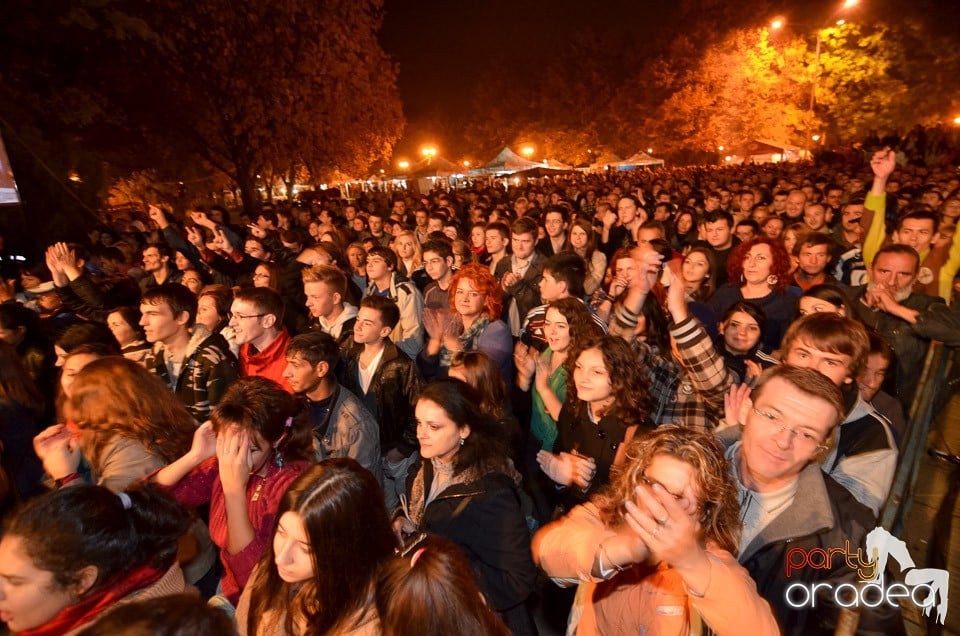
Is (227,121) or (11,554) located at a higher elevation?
(227,121)

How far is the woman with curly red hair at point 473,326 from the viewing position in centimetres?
426

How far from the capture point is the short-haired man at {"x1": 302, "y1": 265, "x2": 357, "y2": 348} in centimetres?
444

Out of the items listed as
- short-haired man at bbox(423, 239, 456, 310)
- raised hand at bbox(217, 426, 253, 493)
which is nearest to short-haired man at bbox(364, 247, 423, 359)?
short-haired man at bbox(423, 239, 456, 310)

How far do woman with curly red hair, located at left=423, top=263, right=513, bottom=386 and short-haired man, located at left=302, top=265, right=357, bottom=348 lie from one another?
724 millimetres

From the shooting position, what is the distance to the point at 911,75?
30.3 metres

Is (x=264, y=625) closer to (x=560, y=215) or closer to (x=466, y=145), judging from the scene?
(x=560, y=215)

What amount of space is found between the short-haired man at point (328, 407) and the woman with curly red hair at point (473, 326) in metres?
1.15

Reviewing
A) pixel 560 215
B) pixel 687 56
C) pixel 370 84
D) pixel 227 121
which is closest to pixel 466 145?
pixel 687 56

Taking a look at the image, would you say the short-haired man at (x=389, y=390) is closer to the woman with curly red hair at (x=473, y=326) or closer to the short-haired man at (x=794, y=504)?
the woman with curly red hair at (x=473, y=326)

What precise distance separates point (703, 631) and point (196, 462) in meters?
2.26

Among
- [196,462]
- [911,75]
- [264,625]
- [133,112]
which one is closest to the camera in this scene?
[264,625]

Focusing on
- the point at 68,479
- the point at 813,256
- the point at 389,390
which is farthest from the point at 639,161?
the point at 68,479

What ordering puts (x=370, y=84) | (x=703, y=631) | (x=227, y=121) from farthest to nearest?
(x=370, y=84)
(x=227, y=121)
(x=703, y=631)

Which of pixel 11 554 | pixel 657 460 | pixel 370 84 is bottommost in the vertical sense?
pixel 11 554
